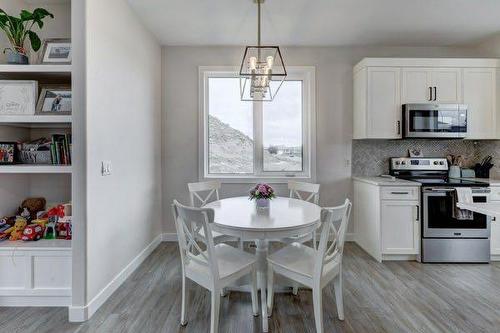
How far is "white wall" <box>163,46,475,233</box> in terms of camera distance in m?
3.79

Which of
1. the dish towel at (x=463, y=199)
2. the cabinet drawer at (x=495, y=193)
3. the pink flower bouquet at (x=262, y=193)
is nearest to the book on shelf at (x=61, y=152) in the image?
the pink flower bouquet at (x=262, y=193)

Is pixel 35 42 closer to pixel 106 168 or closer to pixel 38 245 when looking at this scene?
pixel 106 168

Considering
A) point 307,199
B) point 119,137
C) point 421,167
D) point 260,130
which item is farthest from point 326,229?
point 421,167

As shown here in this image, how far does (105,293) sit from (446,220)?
3.61 meters

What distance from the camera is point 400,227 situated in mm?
3129

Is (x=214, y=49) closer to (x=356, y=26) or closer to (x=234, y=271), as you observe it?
(x=356, y=26)

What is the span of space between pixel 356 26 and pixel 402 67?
80cm

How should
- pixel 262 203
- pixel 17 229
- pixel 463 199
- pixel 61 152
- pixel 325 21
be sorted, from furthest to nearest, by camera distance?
pixel 325 21, pixel 463 199, pixel 262 203, pixel 17 229, pixel 61 152

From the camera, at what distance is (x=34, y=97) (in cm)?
216

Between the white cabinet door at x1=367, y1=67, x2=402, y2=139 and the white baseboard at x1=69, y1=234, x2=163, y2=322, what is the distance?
3.16 m

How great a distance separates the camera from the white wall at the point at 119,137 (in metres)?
2.14

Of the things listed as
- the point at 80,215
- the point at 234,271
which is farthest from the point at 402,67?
the point at 80,215

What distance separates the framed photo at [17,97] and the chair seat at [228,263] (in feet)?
5.87

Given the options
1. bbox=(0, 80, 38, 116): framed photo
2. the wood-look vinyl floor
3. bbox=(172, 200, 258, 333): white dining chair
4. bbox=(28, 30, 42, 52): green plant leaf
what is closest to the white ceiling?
bbox=(28, 30, 42, 52): green plant leaf
